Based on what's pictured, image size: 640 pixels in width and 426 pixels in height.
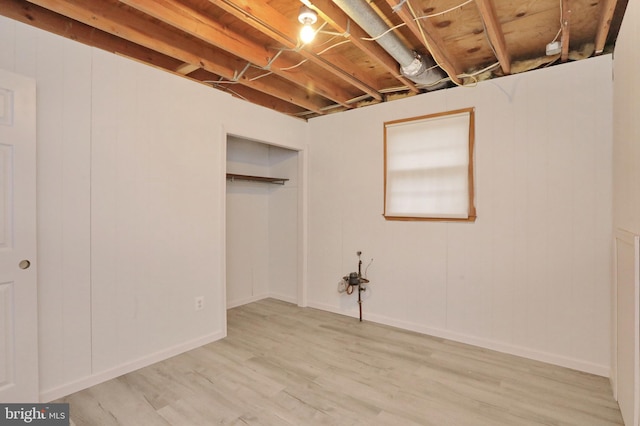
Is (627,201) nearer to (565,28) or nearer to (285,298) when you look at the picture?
(565,28)

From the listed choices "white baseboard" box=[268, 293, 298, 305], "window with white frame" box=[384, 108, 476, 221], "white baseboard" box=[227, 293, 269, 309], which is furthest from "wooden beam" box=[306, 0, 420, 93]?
"white baseboard" box=[227, 293, 269, 309]

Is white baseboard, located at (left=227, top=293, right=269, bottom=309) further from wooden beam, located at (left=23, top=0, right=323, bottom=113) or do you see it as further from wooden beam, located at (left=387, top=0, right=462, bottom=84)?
wooden beam, located at (left=387, top=0, right=462, bottom=84)

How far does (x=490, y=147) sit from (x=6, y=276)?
3804mm

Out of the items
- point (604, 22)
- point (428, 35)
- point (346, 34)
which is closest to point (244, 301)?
point (346, 34)

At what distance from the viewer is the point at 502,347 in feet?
9.41

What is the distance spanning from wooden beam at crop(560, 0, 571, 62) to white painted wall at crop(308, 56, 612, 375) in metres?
0.11

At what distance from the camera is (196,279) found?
9.95 feet

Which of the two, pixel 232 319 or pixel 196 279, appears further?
pixel 232 319

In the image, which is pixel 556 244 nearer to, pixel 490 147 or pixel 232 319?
pixel 490 147

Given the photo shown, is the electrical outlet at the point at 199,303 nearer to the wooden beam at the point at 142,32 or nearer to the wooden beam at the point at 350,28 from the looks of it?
the wooden beam at the point at 142,32

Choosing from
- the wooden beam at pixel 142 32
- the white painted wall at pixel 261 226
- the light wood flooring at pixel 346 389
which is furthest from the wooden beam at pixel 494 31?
the white painted wall at pixel 261 226

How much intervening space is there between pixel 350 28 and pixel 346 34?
57mm

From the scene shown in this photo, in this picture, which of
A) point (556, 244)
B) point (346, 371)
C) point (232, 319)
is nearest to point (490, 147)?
point (556, 244)

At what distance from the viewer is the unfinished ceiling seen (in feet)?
6.80
